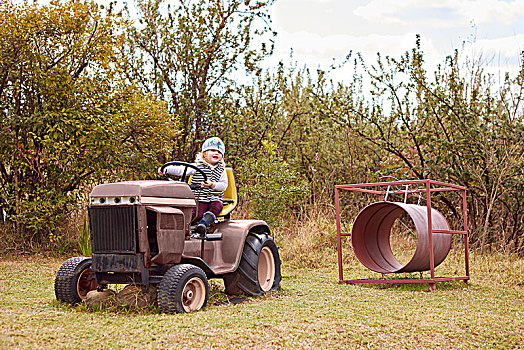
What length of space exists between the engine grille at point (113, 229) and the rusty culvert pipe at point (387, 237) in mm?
3646

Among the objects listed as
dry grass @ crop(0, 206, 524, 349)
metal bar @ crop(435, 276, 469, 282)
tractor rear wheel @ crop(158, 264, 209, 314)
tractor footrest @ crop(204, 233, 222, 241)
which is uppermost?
tractor footrest @ crop(204, 233, 222, 241)

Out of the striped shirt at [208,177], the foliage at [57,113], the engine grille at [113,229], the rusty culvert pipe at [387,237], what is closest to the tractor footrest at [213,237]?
the striped shirt at [208,177]

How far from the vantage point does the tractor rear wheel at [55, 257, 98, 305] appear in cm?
552

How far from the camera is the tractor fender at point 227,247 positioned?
20.1 ft

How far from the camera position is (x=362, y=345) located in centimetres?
436

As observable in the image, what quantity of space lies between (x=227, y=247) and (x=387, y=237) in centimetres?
354

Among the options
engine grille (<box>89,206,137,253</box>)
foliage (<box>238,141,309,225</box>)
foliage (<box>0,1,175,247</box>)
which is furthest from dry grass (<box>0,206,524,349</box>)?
foliage (<box>238,141,309,225</box>)

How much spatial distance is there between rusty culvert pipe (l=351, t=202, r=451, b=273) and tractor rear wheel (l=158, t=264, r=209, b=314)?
3.10 meters

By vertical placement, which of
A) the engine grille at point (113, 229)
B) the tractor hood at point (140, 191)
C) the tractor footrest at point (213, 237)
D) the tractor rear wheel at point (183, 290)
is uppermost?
the tractor hood at point (140, 191)

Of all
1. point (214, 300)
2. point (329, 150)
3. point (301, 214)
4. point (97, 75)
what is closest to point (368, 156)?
point (329, 150)

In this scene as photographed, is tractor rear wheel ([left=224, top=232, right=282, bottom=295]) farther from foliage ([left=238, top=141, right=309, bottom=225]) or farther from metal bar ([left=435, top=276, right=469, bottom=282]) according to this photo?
foliage ([left=238, top=141, right=309, bottom=225])

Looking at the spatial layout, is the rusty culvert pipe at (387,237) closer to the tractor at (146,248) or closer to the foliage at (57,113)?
the tractor at (146,248)

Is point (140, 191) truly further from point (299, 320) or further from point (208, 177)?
point (299, 320)

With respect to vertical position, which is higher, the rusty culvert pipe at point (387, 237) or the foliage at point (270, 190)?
the foliage at point (270, 190)
